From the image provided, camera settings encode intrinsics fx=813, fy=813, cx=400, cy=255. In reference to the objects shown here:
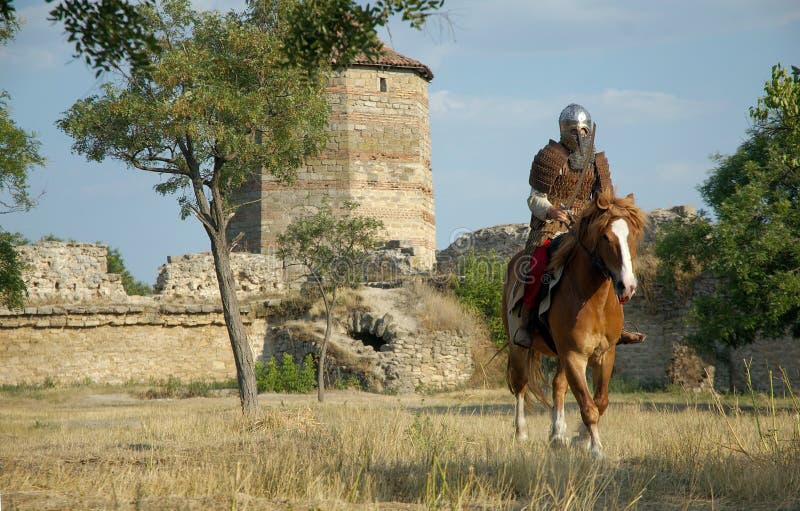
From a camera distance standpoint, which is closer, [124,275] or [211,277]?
[211,277]

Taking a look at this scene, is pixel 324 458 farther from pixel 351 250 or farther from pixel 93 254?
pixel 93 254

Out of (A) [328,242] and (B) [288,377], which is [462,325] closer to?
(A) [328,242]

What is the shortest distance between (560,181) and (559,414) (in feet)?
7.96

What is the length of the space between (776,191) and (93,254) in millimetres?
20484

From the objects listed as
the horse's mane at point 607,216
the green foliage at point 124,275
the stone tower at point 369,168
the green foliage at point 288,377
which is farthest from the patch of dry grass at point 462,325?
the green foliage at point 124,275

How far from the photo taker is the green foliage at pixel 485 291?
81.5 ft

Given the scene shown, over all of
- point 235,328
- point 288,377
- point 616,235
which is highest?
point 616,235

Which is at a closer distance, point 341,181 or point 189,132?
point 189,132

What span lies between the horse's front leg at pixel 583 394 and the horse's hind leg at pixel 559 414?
0.39 m

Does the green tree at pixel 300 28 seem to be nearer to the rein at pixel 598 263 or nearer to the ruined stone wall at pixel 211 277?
the rein at pixel 598 263

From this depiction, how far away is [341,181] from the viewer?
30844mm

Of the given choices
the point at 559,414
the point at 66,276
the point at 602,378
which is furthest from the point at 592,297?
the point at 66,276

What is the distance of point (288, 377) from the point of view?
910 inches

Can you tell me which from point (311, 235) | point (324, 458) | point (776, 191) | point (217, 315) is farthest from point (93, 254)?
point (324, 458)
